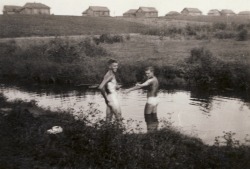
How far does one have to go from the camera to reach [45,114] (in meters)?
11.7

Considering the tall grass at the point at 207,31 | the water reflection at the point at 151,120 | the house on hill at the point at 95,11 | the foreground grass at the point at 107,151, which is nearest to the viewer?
the foreground grass at the point at 107,151

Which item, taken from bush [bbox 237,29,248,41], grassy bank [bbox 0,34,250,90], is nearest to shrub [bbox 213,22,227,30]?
bush [bbox 237,29,248,41]

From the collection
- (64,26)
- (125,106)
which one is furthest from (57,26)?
(125,106)

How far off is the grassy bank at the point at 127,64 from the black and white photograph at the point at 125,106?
0.07 meters

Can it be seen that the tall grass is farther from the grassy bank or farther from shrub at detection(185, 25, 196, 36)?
the grassy bank

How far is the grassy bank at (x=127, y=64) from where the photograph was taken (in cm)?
1831

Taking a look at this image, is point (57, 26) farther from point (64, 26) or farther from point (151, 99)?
point (151, 99)

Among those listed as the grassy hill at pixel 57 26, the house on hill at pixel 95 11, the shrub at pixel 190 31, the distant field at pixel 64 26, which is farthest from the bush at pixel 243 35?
the house on hill at pixel 95 11

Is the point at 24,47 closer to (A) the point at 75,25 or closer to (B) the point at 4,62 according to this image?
(B) the point at 4,62

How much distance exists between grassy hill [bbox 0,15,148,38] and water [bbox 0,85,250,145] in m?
25.3

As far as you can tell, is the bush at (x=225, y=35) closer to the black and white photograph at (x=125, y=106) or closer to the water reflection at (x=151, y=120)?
the black and white photograph at (x=125, y=106)

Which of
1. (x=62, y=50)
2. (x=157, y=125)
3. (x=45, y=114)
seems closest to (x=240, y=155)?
(x=157, y=125)

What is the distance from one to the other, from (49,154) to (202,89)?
37.5 feet

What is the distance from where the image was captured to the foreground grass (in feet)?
23.1
